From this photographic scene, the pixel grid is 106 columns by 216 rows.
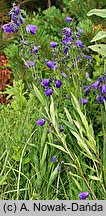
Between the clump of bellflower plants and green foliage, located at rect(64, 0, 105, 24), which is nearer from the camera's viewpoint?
the clump of bellflower plants

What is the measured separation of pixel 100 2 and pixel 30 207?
2145mm

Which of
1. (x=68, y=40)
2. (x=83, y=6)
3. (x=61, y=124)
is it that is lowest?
(x=61, y=124)

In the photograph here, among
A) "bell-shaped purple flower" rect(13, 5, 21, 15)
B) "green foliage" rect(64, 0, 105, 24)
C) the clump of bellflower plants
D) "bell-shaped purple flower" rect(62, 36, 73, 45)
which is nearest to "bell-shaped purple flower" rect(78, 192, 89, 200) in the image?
the clump of bellflower plants

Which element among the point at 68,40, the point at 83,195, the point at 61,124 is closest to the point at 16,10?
the point at 68,40

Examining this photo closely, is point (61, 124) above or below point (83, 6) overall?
below

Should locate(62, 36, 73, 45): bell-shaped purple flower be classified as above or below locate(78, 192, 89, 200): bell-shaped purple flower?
above

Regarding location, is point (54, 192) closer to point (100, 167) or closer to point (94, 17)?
point (100, 167)

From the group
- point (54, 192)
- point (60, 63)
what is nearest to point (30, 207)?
point (54, 192)

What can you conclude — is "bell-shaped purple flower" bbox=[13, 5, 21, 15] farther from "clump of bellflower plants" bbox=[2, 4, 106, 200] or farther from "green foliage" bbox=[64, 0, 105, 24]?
"green foliage" bbox=[64, 0, 105, 24]

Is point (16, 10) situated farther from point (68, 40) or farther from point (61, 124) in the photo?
point (61, 124)

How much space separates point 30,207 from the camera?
9.12 ft

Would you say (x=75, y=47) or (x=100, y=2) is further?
(x=100, y=2)

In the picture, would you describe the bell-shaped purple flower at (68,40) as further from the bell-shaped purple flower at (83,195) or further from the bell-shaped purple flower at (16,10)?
the bell-shaped purple flower at (83,195)

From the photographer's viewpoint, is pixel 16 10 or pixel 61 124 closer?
pixel 16 10
